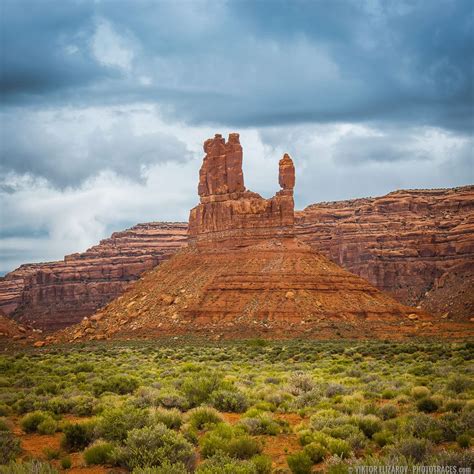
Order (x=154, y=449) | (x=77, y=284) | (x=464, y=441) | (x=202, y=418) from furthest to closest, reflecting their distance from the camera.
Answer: (x=77, y=284) < (x=202, y=418) < (x=464, y=441) < (x=154, y=449)

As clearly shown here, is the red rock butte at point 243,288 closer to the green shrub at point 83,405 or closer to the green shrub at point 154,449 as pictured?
the green shrub at point 83,405

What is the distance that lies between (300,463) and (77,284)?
501ft

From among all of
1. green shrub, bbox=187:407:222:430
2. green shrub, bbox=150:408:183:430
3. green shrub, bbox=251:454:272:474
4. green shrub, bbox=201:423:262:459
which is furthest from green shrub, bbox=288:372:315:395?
green shrub, bbox=251:454:272:474

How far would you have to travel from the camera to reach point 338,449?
56.6 feet

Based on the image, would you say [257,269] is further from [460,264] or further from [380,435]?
[380,435]

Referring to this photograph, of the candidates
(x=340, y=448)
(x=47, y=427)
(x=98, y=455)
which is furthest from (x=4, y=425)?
(x=340, y=448)

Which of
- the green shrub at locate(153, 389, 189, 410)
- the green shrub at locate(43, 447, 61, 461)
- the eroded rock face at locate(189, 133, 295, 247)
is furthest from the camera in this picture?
the eroded rock face at locate(189, 133, 295, 247)

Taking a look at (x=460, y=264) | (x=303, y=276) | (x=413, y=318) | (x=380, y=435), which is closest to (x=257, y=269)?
(x=303, y=276)

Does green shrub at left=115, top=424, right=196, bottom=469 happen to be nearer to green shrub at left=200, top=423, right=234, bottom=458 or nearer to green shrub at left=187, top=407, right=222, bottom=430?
green shrub at left=200, top=423, right=234, bottom=458

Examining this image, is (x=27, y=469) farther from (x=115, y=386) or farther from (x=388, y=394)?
(x=388, y=394)

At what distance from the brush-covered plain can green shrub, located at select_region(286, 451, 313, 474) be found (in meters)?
0.03

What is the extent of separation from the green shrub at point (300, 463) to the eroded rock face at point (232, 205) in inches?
3265

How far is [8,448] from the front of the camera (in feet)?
58.6

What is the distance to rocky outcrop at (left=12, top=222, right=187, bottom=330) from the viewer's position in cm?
15662
